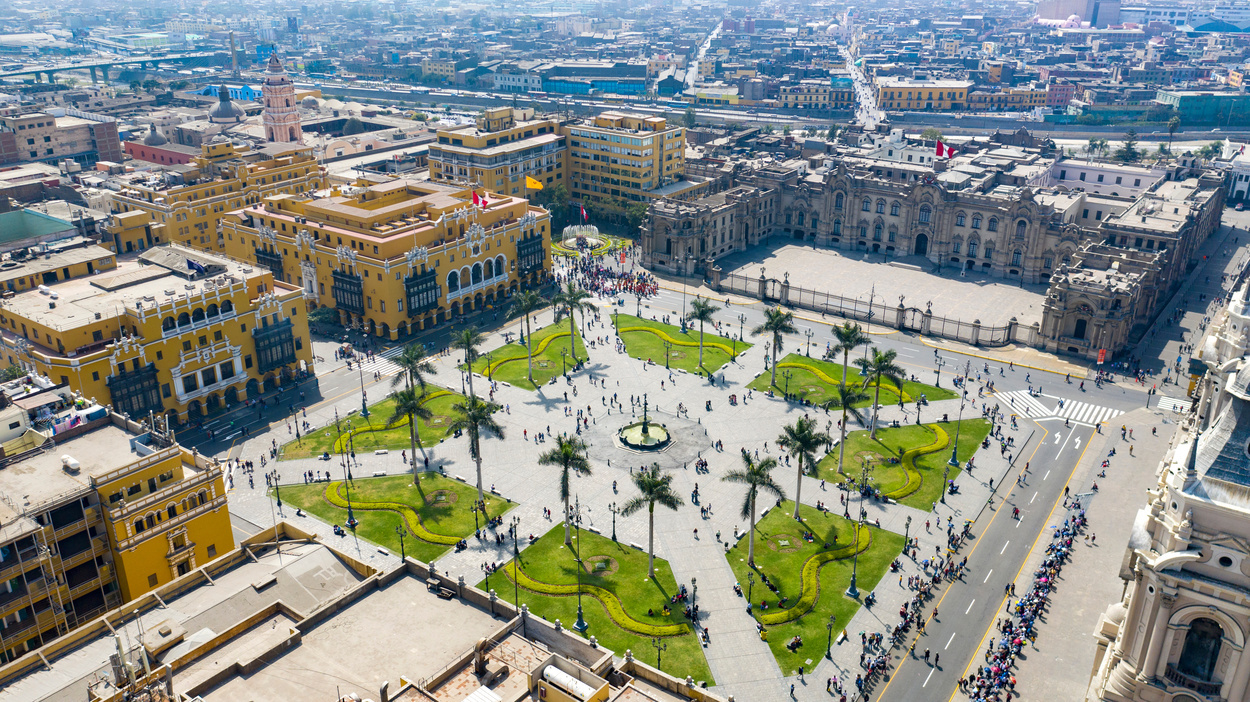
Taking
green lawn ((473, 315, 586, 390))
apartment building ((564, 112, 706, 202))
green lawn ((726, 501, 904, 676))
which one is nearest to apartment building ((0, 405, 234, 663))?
green lawn ((726, 501, 904, 676))

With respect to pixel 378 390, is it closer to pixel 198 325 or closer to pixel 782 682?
pixel 198 325

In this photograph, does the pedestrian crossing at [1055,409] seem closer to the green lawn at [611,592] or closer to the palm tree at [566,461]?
the green lawn at [611,592]

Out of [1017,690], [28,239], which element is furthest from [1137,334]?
[28,239]

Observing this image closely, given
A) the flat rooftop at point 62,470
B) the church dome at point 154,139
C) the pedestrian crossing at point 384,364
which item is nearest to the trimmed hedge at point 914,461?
the pedestrian crossing at point 384,364

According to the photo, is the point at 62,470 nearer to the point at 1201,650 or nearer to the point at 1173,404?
the point at 1201,650

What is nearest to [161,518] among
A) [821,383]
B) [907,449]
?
[907,449]

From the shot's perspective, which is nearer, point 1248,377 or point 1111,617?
point 1248,377
